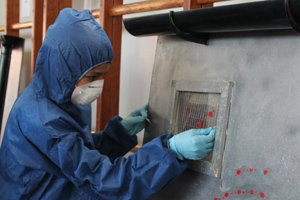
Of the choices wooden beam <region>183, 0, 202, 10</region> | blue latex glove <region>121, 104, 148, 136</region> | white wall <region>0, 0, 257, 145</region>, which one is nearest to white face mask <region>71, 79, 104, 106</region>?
blue latex glove <region>121, 104, 148, 136</region>

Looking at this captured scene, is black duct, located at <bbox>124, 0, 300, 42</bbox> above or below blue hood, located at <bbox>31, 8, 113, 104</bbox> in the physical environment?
above

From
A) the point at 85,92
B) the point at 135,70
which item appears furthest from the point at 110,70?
the point at 85,92

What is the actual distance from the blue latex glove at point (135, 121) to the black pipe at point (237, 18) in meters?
0.35

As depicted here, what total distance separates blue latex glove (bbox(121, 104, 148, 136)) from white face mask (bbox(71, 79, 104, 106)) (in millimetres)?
232

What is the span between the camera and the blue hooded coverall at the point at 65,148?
94cm

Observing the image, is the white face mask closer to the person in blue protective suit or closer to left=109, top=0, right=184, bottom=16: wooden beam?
the person in blue protective suit

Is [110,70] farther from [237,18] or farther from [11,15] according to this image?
[11,15]

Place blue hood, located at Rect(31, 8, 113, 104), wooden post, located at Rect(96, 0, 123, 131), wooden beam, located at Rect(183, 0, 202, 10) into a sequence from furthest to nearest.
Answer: wooden post, located at Rect(96, 0, 123, 131) < wooden beam, located at Rect(183, 0, 202, 10) < blue hood, located at Rect(31, 8, 113, 104)

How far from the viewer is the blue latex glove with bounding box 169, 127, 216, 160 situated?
916 millimetres

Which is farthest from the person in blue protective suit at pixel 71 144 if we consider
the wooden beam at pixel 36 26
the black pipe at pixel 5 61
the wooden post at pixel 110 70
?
the black pipe at pixel 5 61

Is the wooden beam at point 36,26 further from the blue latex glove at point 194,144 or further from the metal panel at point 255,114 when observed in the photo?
the blue latex glove at point 194,144

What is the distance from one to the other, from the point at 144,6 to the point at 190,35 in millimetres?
478

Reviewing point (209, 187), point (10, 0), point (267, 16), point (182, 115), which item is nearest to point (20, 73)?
point (10, 0)

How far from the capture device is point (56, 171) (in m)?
1.03
